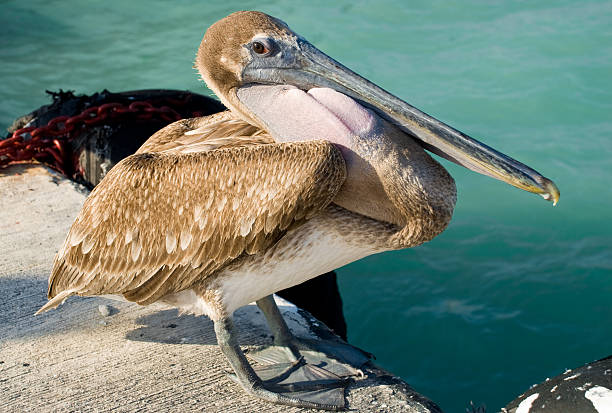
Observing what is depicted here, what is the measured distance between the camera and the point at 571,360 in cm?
445

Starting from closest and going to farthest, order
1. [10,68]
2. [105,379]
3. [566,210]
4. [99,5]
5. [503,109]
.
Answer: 1. [105,379]
2. [566,210]
3. [503,109]
4. [10,68]
5. [99,5]

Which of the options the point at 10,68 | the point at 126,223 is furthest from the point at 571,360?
the point at 10,68

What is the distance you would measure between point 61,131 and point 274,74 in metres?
2.46

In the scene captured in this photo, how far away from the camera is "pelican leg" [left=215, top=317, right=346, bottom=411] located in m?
2.61

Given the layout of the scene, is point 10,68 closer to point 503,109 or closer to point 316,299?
point 503,109

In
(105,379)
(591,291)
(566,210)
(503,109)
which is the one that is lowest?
(105,379)

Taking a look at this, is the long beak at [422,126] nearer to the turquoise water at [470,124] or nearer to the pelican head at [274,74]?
the pelican head at [274,74]

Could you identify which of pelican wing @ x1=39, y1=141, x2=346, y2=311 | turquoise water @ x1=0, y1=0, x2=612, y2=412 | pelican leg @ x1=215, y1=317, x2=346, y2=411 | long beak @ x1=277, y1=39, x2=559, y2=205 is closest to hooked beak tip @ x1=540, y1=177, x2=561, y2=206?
long beak @ x1=277, y1=39, x2=559, y2=205

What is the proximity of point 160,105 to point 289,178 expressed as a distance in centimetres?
261

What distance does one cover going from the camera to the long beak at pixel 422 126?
7.52 ft

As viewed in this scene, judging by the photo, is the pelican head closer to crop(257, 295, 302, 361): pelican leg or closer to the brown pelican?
the brown pelican

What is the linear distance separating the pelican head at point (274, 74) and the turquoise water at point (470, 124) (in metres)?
2.29

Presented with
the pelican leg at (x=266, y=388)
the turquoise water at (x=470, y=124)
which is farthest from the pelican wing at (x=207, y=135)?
the turquoise water at (x=470, y=124)

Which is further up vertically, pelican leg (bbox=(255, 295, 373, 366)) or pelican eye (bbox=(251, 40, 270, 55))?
pelican eye (bbox=(251, 40, 270, 55))
